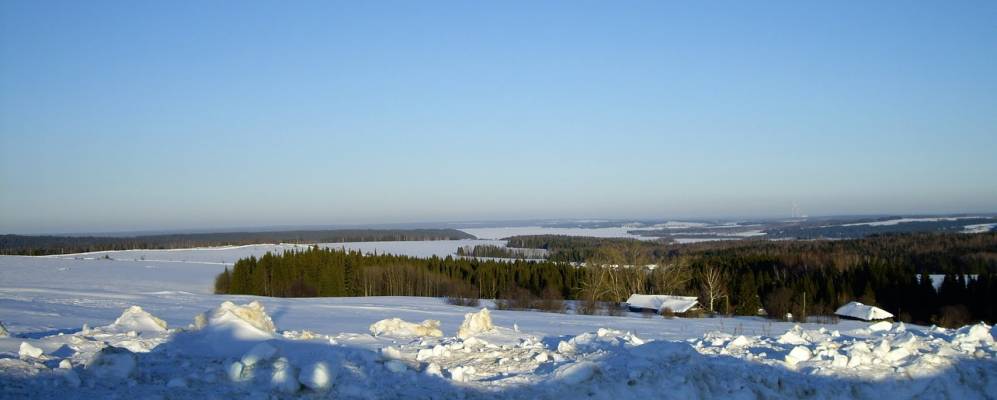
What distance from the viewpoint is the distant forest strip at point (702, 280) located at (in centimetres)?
4394

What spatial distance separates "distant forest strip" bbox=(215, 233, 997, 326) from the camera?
144 ft

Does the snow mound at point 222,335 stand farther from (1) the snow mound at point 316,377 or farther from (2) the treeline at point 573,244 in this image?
(2) the treeline at point 573,244

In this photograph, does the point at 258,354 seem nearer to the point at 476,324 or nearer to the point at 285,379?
the point at 285,379

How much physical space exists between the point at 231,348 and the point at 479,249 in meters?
111

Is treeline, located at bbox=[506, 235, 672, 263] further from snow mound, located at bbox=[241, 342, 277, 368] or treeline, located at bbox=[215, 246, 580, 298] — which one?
snow mound, located at bbox=[241, 342, 277, 368]

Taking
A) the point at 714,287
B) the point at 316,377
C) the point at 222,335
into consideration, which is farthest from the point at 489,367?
the point at 714,287

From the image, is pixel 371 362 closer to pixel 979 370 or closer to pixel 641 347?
pixel 641 347

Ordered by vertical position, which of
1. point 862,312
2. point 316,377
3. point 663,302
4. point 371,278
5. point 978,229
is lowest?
point 862,312

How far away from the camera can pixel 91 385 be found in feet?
21.0

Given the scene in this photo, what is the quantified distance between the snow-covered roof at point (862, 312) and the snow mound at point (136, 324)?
38.1 meters

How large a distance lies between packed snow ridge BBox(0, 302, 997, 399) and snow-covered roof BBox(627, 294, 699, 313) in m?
31.9

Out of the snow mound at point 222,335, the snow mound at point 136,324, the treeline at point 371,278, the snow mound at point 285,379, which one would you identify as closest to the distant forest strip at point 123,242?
the treeline at point 371,278

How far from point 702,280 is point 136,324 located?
48291 millimetres

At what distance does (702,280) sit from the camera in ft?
176
